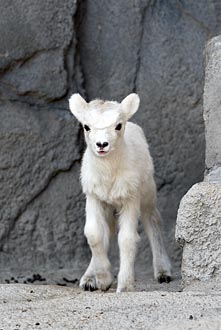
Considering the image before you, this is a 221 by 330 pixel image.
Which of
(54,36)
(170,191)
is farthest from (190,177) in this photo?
(54,36)

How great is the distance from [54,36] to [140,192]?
7.40 feet

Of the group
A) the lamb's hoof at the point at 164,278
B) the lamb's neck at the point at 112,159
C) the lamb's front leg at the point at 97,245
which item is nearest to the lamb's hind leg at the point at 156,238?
the lamb's hoof at the point at 164,278

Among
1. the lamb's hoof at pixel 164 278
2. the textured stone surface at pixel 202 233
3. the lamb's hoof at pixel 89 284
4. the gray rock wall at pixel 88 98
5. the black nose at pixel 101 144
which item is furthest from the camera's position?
the gray rock wall at pixel 88 98

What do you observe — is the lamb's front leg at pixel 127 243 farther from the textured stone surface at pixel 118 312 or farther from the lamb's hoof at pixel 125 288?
the textured stone surface at pixel 118 312

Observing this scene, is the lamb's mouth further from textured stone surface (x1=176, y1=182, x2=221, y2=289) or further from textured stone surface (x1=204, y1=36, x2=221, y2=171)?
textured stone surface (x1=204, y1=36, x2=221, y2=171)

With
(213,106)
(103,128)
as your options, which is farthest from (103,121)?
(213,106)

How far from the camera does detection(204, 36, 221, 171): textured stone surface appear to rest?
7582 millimetres

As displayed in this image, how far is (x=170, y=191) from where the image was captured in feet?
32.6

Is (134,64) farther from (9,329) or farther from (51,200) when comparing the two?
(9,329)

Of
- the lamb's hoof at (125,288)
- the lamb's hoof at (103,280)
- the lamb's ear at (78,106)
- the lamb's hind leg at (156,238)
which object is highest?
the lamb's ear at (78,106)

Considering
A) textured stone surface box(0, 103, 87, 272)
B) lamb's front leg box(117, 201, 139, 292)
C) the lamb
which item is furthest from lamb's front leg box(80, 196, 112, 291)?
textured stone surface box(0, 103, 87, 272)

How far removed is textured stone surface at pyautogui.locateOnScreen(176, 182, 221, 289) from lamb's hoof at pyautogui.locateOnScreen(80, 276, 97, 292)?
0.97m

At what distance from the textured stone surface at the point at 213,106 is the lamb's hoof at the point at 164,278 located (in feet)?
3.92

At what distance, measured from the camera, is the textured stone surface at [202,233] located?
6895 mm
